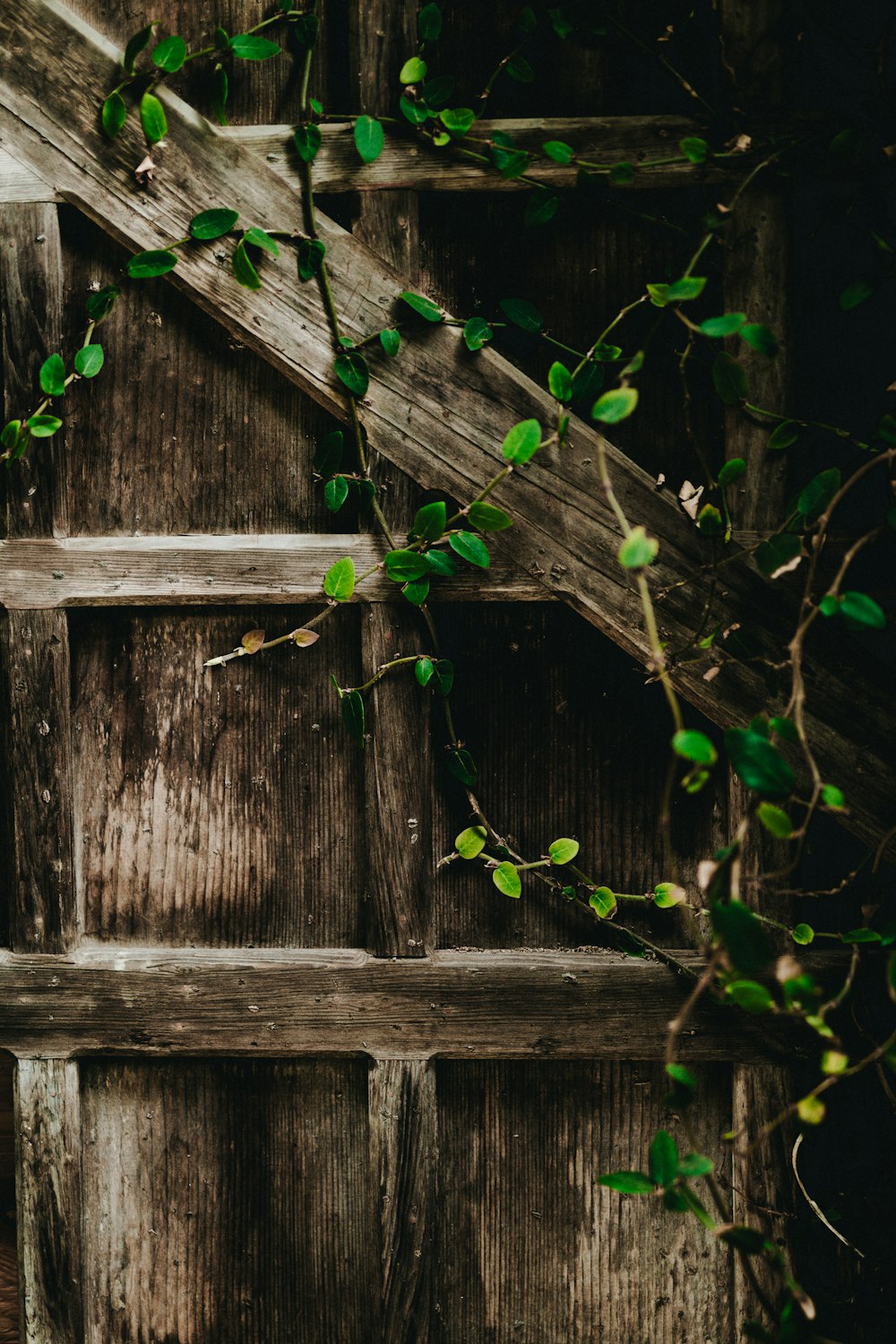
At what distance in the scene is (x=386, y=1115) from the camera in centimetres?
135

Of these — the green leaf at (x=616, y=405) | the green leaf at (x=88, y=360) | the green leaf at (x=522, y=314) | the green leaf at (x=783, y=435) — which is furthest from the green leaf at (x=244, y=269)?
the green leaf at (x=783, y=435)

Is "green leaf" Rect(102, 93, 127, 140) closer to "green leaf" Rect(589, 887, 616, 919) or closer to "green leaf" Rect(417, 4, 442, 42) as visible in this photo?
"green leaf" Rect(417, 4, 442, 42)

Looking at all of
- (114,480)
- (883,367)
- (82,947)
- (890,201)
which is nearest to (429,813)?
(82,947)

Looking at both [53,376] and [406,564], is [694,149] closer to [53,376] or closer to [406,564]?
[406,564]

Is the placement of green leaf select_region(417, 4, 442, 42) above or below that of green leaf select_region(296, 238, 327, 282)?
above

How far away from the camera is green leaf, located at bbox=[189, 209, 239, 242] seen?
1.26 meters

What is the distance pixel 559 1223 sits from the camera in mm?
1392

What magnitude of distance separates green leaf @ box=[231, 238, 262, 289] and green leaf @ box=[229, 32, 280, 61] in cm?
26

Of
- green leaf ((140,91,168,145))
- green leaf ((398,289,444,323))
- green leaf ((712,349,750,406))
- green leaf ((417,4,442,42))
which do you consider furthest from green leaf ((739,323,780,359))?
green leaf ((140,91,168,145))

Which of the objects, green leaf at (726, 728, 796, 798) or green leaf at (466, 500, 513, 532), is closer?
green leaf at (726, 728, 796, 798)

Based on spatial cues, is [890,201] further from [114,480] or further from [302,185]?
[114,480]

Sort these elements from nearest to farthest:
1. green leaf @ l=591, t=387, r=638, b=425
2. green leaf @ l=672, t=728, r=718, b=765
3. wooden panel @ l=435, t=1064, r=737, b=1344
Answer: green leaf @ l=672, t=728, r=718, b=765 < green leaf @ l=591, t=387, r=638, b=425 < wooden panel @ l=435, t=1064, r=737, b=1344

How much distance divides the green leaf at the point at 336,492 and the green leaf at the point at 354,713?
278 millimetres

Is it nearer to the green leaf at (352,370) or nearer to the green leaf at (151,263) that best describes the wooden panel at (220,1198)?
the green leaf at (352,370)
